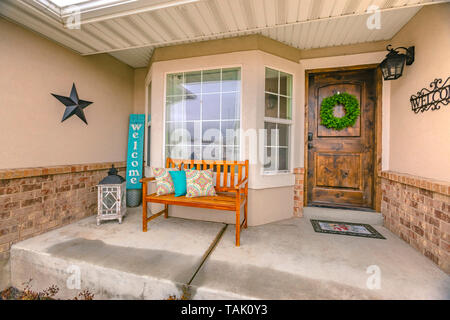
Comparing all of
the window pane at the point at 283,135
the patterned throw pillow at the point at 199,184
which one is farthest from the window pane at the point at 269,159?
the patterned throw pillow at the point at 199,184

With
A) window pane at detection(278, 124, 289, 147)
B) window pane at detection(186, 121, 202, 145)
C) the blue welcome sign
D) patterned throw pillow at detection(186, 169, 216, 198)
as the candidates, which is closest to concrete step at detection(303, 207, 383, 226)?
window pane at detection(278, 124, 289, 147)

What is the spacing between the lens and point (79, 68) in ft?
10.5

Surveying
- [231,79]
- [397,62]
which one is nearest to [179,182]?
[231,79]

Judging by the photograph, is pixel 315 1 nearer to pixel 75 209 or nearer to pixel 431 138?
pixel 431 138

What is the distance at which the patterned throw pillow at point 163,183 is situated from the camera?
2.77 m

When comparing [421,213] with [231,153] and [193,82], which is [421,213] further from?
[193,82]

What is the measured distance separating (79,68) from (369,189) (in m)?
5.24

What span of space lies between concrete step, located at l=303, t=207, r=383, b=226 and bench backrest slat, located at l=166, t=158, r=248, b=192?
4.50 feet

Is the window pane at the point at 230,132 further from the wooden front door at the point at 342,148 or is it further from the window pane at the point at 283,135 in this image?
the wooden front door at the point at 342,148

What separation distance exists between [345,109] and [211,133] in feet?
7.54

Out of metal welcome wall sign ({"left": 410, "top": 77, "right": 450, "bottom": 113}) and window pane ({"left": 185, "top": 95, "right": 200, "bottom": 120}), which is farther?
window pane ({"left": 185, "top": 95, "right": 200, "bottom": 120})

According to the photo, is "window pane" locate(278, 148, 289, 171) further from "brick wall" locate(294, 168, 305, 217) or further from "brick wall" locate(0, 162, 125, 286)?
"brick wall" locate(0, 162, 125, 286)

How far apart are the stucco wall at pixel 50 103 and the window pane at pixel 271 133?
3.01 metres

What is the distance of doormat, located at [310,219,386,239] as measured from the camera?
264 centimetres
